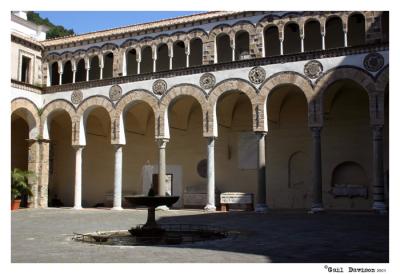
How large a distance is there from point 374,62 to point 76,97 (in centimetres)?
1312

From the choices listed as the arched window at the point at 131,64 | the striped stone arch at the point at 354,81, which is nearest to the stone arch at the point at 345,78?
the striped stone arch at the point at 354,81

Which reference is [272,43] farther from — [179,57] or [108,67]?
[108,67]

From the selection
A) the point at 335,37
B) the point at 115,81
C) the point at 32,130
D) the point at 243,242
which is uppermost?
the point at 335,37

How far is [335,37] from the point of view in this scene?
69.0ft

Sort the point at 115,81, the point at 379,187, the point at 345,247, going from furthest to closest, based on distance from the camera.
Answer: the point at 115,81
the point at 379,187
the point at 345,247

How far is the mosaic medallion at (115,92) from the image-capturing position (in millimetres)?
22106

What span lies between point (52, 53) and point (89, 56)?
218 centimetres

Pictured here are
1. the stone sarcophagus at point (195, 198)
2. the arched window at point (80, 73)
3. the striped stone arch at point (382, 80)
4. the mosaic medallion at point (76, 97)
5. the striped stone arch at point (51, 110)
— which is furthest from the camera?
the arched window at point (80, 73)

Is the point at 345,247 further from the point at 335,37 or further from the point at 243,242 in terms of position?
the point at 335,37

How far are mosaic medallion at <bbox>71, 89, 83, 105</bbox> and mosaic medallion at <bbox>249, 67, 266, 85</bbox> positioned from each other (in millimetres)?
8308

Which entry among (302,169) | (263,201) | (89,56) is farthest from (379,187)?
(89,56)

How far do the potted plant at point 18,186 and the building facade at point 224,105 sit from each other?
18.8 inches

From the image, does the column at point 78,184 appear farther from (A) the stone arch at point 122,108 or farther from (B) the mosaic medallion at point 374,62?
(B) the mosaic medallion at point 374,62

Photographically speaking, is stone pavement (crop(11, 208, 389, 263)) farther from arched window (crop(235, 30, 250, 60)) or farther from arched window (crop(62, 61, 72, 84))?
arched window (crop(62, 61, 72, 84))
